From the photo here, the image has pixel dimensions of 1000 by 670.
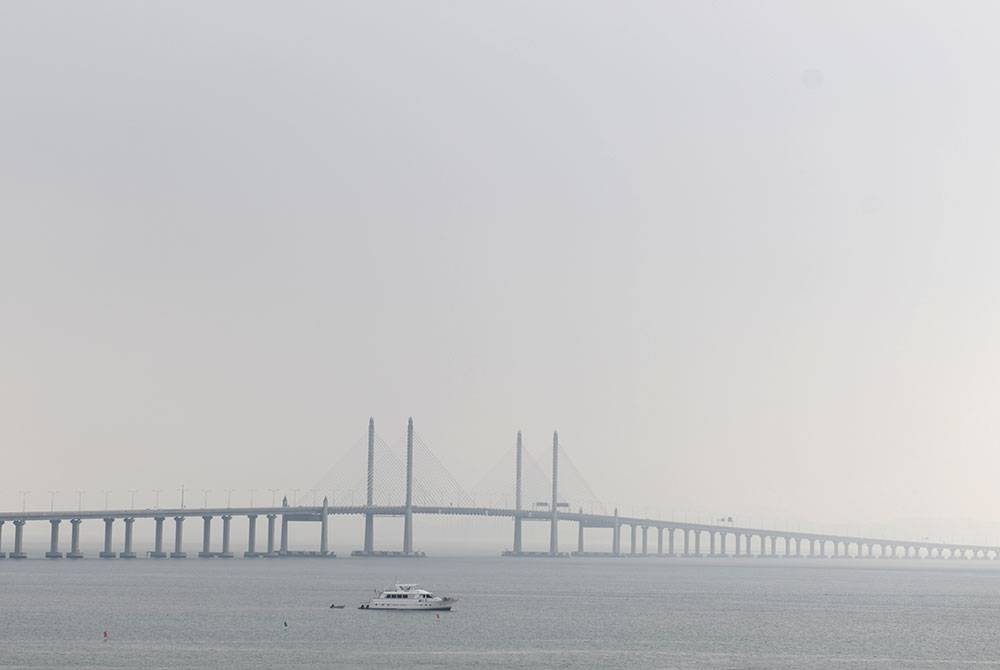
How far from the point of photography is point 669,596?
139 metres

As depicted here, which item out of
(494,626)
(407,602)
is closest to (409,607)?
(407,602)

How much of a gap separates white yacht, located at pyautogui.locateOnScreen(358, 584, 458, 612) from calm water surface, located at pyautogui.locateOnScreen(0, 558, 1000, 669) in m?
1.86

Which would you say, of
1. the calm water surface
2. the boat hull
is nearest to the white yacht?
the boat hull

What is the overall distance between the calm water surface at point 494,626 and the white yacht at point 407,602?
73.0 inches

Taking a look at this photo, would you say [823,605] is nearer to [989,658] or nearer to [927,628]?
[927,628]

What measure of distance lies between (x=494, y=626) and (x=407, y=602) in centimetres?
1558

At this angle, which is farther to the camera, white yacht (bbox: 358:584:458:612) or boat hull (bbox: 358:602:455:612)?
white yacht (bbox: 358:584:458:612)

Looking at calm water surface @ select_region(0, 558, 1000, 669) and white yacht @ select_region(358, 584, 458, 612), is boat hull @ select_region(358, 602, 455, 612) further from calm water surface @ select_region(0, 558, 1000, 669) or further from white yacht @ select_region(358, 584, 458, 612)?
calm water surface @ select_region(0, 558, 1000, 669)

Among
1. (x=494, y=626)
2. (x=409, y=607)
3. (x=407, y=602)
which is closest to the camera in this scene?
(x=494, y=626)

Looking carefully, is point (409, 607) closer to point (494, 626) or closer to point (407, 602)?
point (407, 602)

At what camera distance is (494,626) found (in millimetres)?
99938

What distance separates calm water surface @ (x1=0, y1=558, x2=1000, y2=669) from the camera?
266 feet

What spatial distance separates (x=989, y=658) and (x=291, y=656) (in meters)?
30.1

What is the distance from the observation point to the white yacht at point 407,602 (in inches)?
4491
